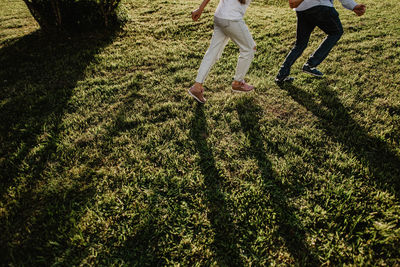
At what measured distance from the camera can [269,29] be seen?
6113 millimetres

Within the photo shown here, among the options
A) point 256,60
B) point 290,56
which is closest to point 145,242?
point 290,56

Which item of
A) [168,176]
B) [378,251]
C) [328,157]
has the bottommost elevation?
[168,176]

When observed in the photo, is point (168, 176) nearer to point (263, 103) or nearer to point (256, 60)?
point (263, 103)

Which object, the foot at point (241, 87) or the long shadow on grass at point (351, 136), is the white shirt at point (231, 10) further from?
the long shadow on grass at point (351, 136)

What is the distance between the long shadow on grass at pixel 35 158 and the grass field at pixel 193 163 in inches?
0.6

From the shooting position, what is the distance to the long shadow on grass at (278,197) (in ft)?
6.02

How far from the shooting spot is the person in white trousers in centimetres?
268

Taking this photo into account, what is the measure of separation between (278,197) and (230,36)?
7.41 ft

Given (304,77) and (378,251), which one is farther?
(304,77)

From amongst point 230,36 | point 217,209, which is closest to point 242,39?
point 230,36

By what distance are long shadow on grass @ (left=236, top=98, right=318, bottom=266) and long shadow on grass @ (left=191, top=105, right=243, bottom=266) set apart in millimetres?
486

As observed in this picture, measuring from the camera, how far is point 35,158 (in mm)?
2529

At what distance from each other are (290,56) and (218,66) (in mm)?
1464

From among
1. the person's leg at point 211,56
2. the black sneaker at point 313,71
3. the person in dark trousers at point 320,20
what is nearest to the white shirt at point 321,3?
the person in dark trousers at point 320,20
